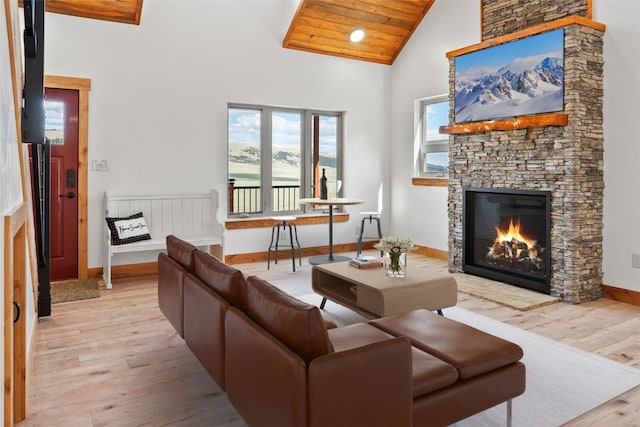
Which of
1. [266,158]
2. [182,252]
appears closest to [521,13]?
[266,158]

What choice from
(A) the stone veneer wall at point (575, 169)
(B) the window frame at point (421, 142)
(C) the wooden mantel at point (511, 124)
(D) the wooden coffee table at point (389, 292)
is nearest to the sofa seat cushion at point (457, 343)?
(D) the wooden coffee table at point (389, 292)

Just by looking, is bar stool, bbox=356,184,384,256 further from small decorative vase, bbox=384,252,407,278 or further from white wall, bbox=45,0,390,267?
small decorative vase, bbox=384,252,407,278

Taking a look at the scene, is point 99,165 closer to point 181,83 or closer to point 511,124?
point 181,83

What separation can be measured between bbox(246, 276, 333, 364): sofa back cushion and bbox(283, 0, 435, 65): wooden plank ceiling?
478cm

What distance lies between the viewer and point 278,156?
257 inches

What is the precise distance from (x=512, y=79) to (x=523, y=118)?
447 mm

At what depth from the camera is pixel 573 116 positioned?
4180 millimetres

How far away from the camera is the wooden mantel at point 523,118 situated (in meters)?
4.19

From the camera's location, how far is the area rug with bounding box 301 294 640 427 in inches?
91.2

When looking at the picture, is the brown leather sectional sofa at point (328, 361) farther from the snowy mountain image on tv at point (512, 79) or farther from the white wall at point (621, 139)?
the snowy mountain image on tv at point (512, 79)

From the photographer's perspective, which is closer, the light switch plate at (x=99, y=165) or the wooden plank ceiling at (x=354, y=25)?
the light switch plate at (x=99, y=165)

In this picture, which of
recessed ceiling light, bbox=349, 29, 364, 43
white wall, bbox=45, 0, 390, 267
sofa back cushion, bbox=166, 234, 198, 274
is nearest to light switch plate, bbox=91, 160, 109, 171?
white wall, bbox=45, 0, 390, 267

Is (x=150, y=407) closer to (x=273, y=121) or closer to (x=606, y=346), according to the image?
(x=606, y=346)

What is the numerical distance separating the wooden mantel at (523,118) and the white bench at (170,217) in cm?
295
